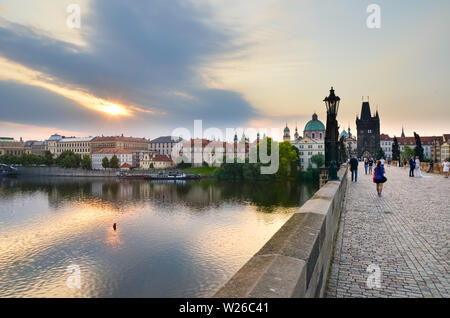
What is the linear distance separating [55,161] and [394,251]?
496ft

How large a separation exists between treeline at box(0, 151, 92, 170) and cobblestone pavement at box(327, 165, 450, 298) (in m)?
134

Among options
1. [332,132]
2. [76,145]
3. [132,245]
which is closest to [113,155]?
[76,145]

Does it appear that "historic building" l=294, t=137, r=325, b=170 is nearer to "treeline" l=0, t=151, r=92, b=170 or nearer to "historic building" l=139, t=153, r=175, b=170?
"historic building" l=139, t=153, r=175, b=170

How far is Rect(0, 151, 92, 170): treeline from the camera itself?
12962 centimetres

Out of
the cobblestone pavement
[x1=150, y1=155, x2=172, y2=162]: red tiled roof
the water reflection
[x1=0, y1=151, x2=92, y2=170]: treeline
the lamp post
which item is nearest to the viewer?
the cobblestone pavement

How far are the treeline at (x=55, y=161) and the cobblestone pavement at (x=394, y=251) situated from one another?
134m

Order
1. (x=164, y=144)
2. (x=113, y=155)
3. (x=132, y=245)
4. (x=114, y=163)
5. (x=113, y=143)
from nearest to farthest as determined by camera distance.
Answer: (x=132, y=245)
(x=114, y=163)
(x=113, y=155)
(x=113, y=143)
(x=164, y=144)

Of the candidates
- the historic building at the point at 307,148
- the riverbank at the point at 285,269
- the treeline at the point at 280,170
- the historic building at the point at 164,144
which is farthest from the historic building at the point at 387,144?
the riverbank at the point at 285,269

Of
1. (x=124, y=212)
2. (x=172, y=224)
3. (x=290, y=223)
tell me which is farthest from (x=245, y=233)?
(x=290, y=223)

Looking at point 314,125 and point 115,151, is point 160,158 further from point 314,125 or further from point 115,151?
point 314,125

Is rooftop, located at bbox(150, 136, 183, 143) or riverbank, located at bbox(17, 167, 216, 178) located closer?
riverbank, located at bbox(17, 167, 216, 178)

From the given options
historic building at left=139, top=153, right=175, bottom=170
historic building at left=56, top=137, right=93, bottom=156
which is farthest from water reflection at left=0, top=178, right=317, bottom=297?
historic building at left=56, top=137, right=93, bottom=156

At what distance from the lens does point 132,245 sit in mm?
25859
